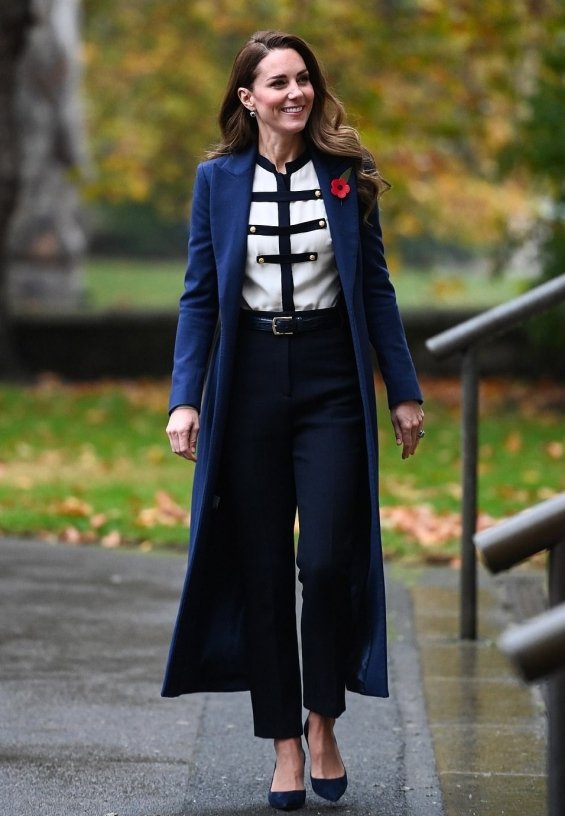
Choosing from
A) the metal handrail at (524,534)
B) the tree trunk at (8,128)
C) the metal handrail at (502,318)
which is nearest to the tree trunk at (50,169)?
the tree trunk at (8,128)

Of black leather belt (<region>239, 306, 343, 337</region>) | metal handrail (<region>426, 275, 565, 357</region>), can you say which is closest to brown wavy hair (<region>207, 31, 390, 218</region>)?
black leather belt (<region>239, 306, 343, 337</region>)

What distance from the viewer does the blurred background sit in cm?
1023

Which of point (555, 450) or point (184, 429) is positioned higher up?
point (184, 429)

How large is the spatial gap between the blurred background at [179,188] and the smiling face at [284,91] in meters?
0.46

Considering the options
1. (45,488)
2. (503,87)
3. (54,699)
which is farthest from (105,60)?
(54,699)

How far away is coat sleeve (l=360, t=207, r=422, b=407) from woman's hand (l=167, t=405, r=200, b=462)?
1.63 ft

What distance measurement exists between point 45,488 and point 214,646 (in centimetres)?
573

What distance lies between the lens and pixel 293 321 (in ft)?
12.4

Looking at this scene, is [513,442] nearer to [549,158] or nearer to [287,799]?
[549,158]

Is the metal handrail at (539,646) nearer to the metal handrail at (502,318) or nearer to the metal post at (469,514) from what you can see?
the metal handrail at (502,318)

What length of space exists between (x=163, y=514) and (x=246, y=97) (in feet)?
16.2

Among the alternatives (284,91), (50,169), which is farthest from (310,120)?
(50,169)

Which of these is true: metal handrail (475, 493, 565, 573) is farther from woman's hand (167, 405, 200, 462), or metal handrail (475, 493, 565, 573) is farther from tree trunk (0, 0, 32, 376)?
tree trunk (0, 0, 32, 376)

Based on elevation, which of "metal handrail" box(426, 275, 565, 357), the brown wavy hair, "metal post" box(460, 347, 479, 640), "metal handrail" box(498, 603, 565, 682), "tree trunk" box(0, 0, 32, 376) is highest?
"tree trunk" box(0, 0, 32, 376)
